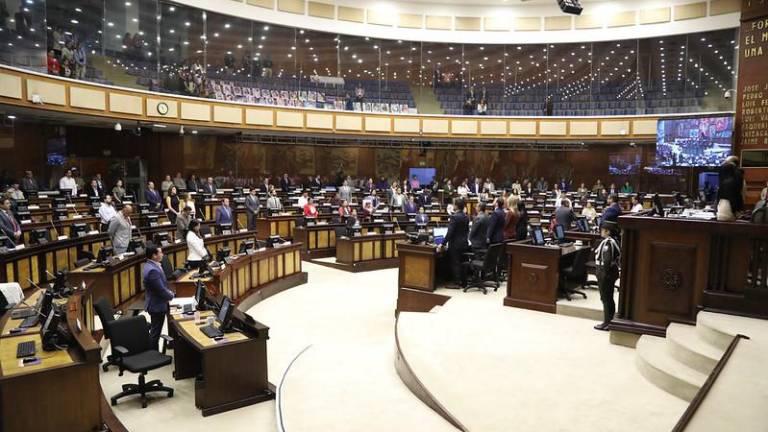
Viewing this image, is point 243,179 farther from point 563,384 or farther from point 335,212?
point 563,384

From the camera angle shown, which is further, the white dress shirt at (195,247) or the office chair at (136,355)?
the white dress shirt at (195,247)

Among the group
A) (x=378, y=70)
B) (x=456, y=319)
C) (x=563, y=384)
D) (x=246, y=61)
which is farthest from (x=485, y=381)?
(x=378, y=70)

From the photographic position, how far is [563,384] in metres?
4.80

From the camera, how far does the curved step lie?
4.41 meters

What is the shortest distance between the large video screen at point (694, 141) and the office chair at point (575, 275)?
32.9 feet

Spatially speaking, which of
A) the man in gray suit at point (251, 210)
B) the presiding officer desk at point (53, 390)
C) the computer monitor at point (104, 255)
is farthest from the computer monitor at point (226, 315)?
the man in gray suit at point (251, 210)

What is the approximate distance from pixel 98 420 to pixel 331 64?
1911 cm

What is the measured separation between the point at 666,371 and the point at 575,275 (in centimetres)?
353

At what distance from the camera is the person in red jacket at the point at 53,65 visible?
45.6 feet

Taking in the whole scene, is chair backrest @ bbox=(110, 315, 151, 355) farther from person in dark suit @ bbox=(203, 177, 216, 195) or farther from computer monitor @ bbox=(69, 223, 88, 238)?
person in dark suit @ bbox=(203, 177, 216, 195)

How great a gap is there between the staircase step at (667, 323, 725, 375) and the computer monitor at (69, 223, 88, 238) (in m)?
10.0

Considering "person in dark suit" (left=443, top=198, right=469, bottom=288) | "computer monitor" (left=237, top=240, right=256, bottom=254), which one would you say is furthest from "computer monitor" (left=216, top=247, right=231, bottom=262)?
"person in dark suit" (left=443, top=198, right=469, bottom=288)

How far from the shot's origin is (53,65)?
14023 mm

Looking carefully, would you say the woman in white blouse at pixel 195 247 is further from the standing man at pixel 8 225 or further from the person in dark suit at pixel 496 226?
the person in dark suit at pixel 496 226
